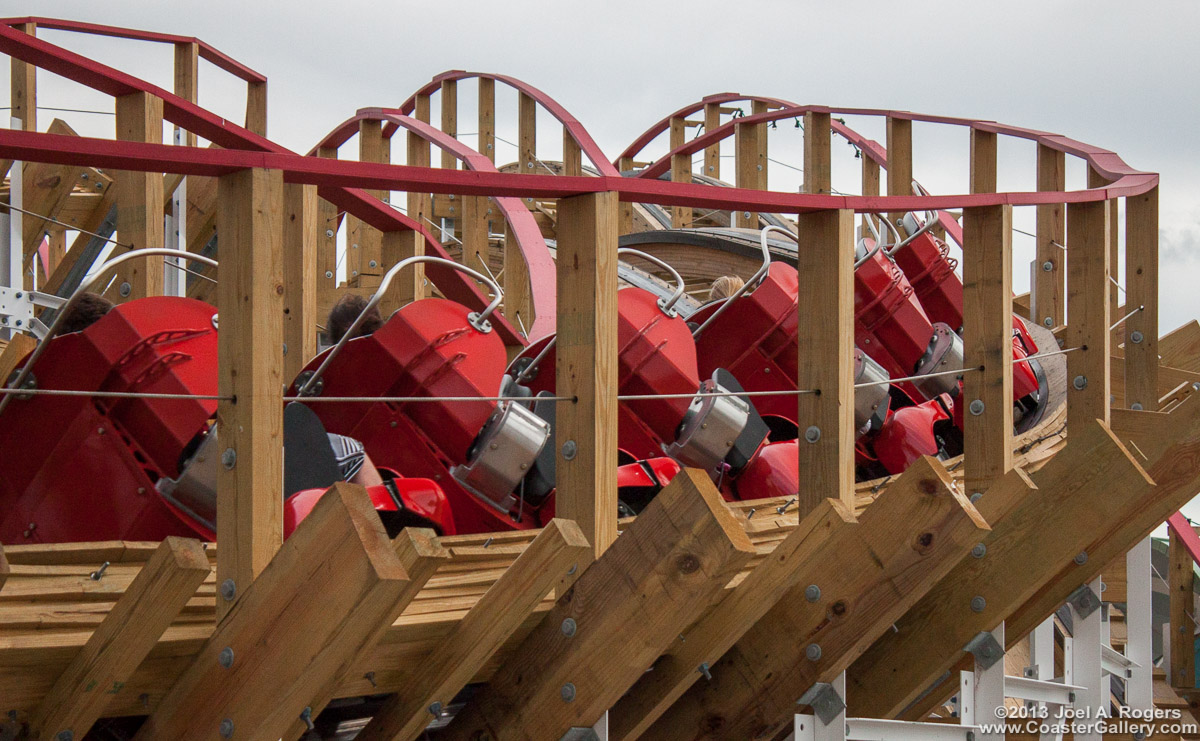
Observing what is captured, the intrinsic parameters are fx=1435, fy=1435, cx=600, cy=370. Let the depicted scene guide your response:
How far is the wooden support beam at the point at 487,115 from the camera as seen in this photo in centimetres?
1095

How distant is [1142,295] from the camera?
5898 mm

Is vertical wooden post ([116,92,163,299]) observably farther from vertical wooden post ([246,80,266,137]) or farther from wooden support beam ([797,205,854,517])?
vertical wooden post ([246,80,266,137])

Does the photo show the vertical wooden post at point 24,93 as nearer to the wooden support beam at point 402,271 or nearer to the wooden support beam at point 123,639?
the wooden support beam at point 402,271

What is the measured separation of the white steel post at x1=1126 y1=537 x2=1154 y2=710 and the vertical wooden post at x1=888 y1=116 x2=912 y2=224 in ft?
12.0

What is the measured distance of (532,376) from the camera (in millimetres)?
4840

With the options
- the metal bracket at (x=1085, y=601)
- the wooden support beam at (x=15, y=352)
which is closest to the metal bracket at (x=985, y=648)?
the metal bracket at (x=1085, y=601)

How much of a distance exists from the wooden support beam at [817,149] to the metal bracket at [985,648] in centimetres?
603

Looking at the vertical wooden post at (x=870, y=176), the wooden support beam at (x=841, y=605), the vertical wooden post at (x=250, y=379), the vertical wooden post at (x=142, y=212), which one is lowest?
the wooden support beam at (x=841, y=605)

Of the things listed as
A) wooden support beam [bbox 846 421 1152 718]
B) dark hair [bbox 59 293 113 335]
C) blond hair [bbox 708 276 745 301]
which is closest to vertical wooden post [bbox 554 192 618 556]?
wooden support beam [bbox 846 421 1152 718]

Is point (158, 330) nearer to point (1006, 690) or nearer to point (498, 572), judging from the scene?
point (498, 572)

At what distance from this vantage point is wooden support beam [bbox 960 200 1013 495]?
4391mm

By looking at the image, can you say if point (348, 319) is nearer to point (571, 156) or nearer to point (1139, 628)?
point (1139, 628)

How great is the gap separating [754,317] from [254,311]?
3531 millimetres

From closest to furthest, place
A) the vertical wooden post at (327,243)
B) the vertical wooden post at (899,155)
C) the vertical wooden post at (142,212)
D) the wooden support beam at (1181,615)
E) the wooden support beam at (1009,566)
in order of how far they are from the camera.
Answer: the wooden support beam at (1009,566) → the vertical wooden post at (142,212) → the wooden support beam at (1181,615) → the vertical wooden post at (899,155) → the vertical wooden post at (327,243)
